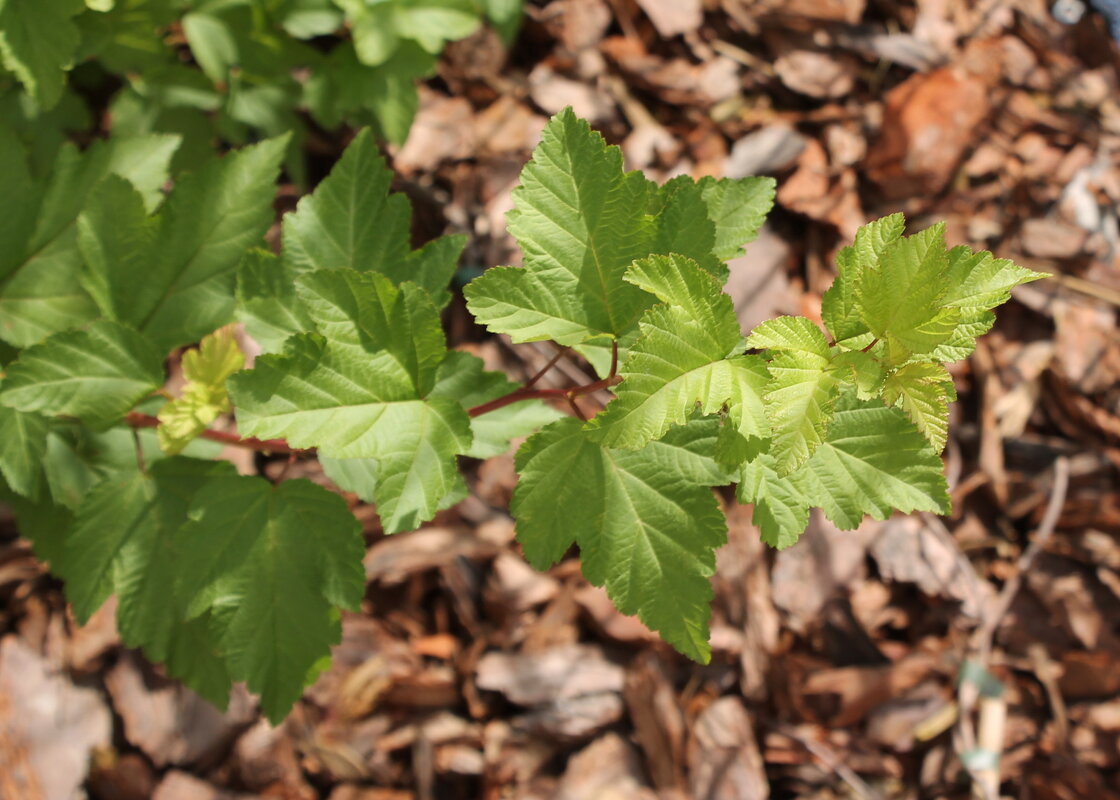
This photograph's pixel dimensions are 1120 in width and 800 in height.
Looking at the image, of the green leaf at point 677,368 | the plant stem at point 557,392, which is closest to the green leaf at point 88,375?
the plant stem at point 557,392

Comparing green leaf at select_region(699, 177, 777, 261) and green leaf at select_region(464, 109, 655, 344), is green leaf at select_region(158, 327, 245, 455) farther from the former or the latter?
green leaf at select_region(699, 177, 777, 261)

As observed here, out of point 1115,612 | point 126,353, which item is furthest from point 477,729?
point 1115,612

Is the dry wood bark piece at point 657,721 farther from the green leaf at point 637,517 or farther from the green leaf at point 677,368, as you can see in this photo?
the green leaf at point 677,368

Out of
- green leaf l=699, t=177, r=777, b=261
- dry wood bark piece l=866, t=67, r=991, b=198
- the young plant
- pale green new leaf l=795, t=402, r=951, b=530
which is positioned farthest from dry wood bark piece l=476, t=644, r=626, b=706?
dry wood bark piece l=866, t=67, r=991, b=198

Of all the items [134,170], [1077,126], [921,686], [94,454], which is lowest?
[921,686]

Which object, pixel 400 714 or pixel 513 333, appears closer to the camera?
pixel 513 333

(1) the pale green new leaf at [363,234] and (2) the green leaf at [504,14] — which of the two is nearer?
(1) the pale green new leaf at [363,234]

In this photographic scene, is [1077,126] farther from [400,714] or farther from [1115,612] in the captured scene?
[400,714]
